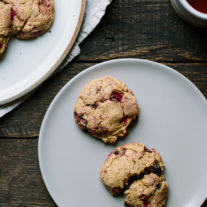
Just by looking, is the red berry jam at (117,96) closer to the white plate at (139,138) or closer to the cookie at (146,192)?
the white plate at (139,138)

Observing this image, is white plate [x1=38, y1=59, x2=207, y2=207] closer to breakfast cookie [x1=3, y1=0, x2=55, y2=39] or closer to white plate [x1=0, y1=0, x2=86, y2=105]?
white plate [x1=0, y1=0, x2=86, y2=105]

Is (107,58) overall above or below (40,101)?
above

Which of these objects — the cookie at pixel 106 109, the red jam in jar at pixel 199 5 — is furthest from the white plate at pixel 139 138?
the red jam in jar at pixel 199 5

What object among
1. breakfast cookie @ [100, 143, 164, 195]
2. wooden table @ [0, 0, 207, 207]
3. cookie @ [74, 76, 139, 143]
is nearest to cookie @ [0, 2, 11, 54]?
wooden table @ [0, 0, 207, 207]

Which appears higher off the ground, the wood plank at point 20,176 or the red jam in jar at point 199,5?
the red jam in jar at point 199,5

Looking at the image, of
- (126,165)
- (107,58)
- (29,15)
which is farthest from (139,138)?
(29,15)

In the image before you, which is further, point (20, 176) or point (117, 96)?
point (20, 176)

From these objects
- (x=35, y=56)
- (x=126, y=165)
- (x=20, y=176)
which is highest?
(x=35, y=56)

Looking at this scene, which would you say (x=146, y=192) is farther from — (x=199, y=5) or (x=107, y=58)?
(x=199, y=5)
